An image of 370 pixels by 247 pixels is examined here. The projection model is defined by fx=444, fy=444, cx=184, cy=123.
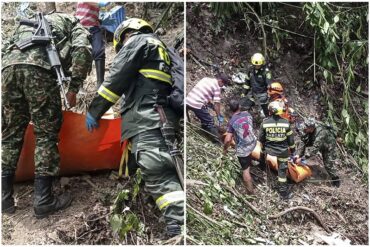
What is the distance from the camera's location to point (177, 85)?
299 cm

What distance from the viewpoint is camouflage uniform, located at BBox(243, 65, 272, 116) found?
2.96 m

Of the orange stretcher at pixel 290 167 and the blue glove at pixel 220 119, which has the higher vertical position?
the blue glove at pixel 220 119

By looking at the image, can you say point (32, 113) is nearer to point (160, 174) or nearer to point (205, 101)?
point (160, 174)

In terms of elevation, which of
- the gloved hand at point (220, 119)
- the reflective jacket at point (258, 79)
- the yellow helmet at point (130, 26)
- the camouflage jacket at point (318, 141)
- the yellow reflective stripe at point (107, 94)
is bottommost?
the camouflage jacket at point (318, 141)

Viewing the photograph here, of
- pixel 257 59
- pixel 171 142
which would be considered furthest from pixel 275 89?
pixel 171 142

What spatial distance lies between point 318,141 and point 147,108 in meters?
1.15

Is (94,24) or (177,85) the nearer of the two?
(177,85)

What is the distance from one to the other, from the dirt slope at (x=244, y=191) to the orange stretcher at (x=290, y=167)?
1.9 inches

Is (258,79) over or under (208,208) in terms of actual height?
over

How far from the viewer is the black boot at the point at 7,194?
2.94m

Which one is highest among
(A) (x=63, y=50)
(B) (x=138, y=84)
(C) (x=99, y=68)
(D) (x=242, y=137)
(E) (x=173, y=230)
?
Answer: (A) (x=63, y=50)

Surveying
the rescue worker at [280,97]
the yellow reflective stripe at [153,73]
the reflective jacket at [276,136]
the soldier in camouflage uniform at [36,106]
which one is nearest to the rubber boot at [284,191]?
the reflective jacket at [276,136]

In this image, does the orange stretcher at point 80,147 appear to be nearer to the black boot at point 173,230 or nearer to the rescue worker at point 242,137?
the black boot at point 173,230

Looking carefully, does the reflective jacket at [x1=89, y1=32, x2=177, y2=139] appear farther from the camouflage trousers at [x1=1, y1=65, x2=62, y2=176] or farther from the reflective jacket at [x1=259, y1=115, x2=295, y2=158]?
the reflective jacket at [x1=259, y1=115, x2=295, y2=158]
